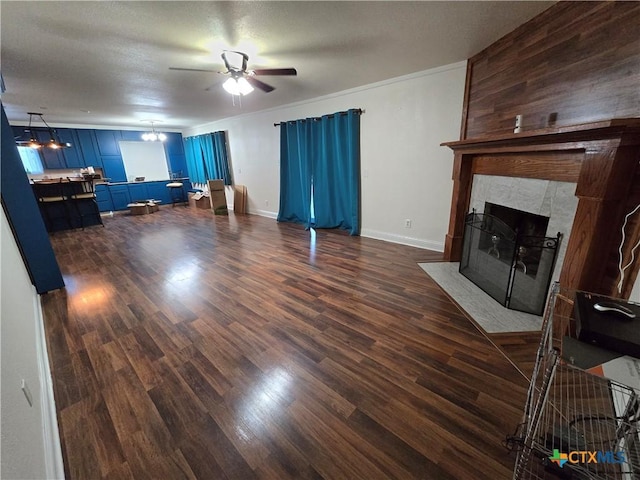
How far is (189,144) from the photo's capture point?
8109 millimetres

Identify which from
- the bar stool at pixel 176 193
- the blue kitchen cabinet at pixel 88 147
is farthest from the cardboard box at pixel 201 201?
the blue kitchen cabinet at pixel 88 147

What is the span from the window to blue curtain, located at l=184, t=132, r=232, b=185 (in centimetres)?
348

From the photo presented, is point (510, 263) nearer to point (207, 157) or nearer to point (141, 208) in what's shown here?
point (207, 157)

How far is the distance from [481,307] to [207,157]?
766 centimetres

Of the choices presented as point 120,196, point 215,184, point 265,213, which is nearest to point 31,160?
point 120,196

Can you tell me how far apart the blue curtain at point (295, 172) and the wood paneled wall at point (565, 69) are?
9.68 feet

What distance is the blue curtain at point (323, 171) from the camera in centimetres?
424

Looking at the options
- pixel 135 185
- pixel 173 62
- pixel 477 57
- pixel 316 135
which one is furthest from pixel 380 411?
pixel 135 185

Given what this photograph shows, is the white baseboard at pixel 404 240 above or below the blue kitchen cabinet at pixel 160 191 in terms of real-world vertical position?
below

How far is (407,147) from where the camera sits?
359 cm

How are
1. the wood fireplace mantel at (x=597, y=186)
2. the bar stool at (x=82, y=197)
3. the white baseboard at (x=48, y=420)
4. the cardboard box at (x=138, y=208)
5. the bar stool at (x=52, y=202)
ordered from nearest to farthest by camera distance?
the white baseboard at (x=48, y=420)
the wood fireplace mantel at (x=597, y=186)
the bar stool at (x=52, y=202)
the bar stool at (x=82, y=197)
the cardboard box at (x=138, y=208)

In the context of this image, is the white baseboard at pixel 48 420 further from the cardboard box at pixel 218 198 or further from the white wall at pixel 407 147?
the cardboard box at pixel 218 198

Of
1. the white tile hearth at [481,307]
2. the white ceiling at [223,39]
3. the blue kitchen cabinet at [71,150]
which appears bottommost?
the white tile hearth at [481,307]

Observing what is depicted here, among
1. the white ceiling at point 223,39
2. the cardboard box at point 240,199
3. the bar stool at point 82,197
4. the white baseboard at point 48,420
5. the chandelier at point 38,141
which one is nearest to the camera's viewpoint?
the white baseboard at point 48,420
